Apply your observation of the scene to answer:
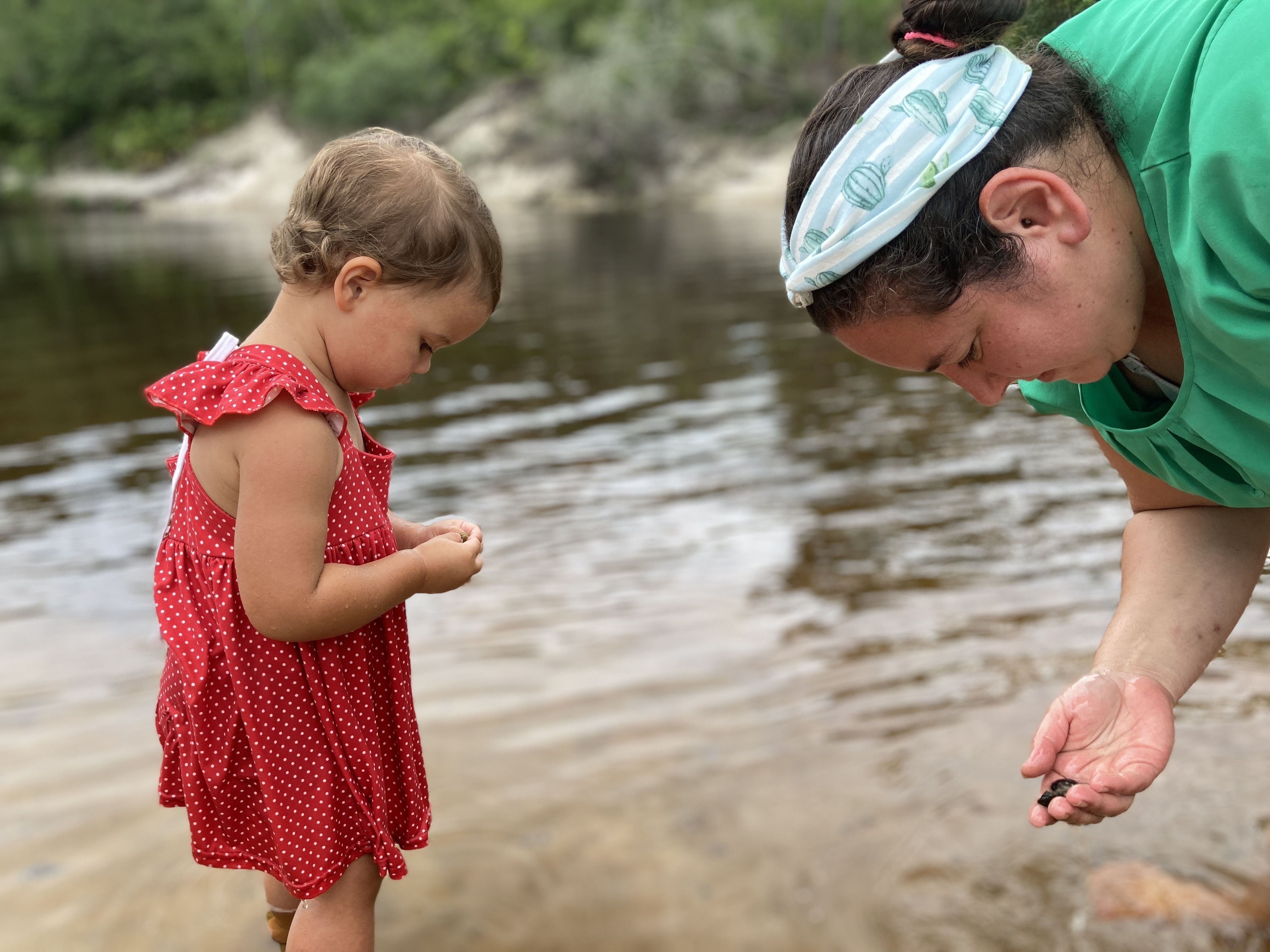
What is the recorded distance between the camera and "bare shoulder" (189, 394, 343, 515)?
1.64 meters

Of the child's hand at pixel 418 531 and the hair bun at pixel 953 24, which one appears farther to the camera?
the child's hand at pixel 418 531

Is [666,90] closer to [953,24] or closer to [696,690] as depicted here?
[696,690]

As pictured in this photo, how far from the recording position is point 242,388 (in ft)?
5.39

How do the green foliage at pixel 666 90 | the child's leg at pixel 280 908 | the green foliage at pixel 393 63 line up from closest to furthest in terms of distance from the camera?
the child's leg at pixel 280 908, the green foliage at pixel 666 90, the green foliage at pixel 393 63

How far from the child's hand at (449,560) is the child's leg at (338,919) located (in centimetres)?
48

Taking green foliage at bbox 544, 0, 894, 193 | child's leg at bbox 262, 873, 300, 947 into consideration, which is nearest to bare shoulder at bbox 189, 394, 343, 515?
child's leg at bbox 262, 873, 300, 947

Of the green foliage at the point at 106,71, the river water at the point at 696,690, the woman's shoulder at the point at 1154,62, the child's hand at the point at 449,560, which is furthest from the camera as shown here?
the green foliage at the point at 106,71

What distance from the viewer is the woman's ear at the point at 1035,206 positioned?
1464 mm

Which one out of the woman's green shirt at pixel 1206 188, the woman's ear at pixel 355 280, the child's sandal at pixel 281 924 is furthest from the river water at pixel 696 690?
the woman's ear at pixel 355 280

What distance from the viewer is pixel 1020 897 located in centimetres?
228

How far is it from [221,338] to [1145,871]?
77.9 inches

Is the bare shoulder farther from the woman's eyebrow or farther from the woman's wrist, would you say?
the woman's wrist

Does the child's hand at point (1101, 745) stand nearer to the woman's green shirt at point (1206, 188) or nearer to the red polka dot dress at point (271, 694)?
the woman's green shirt at point (1206, 188)

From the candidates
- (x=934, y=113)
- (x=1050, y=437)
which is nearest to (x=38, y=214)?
(x=1050, y=437)
